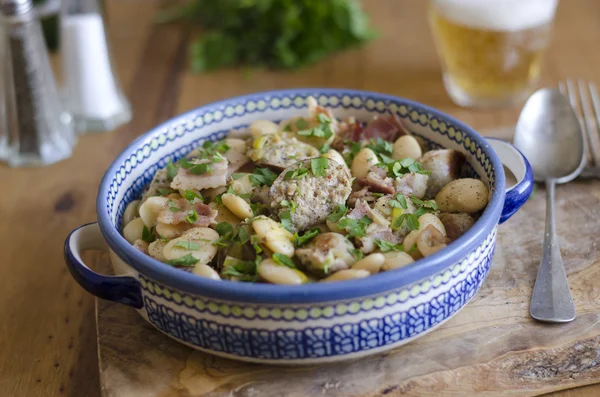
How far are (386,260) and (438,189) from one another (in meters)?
0.29

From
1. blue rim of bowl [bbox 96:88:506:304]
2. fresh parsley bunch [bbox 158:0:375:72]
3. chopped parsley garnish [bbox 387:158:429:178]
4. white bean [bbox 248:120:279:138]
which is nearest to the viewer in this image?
blue rim of bowl [bbox 96:88:506:304]

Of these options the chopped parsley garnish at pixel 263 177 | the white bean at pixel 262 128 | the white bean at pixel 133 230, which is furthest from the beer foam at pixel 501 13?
the white bean at pixel 133 230

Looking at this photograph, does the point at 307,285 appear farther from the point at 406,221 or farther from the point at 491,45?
the point at 491,45

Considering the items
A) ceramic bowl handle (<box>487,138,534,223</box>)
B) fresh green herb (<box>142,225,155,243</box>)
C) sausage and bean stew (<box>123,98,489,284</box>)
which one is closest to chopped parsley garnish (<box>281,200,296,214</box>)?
sausage and bean stew (<box>123,98,489,284</box>)

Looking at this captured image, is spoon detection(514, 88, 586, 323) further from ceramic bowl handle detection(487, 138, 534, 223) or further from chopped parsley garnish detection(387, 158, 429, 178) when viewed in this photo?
chopped parsley garnish detection(387, 158, 429, 178)

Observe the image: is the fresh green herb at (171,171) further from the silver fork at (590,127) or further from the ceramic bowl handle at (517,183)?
the silver fork at (590,127)

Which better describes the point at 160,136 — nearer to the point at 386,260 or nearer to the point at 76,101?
the point at 386,260

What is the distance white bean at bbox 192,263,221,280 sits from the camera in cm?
103

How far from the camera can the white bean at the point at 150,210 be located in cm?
122

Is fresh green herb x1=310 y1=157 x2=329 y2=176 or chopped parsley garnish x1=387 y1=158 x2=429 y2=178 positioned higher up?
fresh green herb x1=310 y1=157 x2=329 y2=176

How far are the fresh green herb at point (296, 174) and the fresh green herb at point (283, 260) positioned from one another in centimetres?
19

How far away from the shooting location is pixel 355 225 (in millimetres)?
1130

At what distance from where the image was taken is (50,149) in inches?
78.5

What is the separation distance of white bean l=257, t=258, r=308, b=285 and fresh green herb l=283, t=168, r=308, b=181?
210 mm
